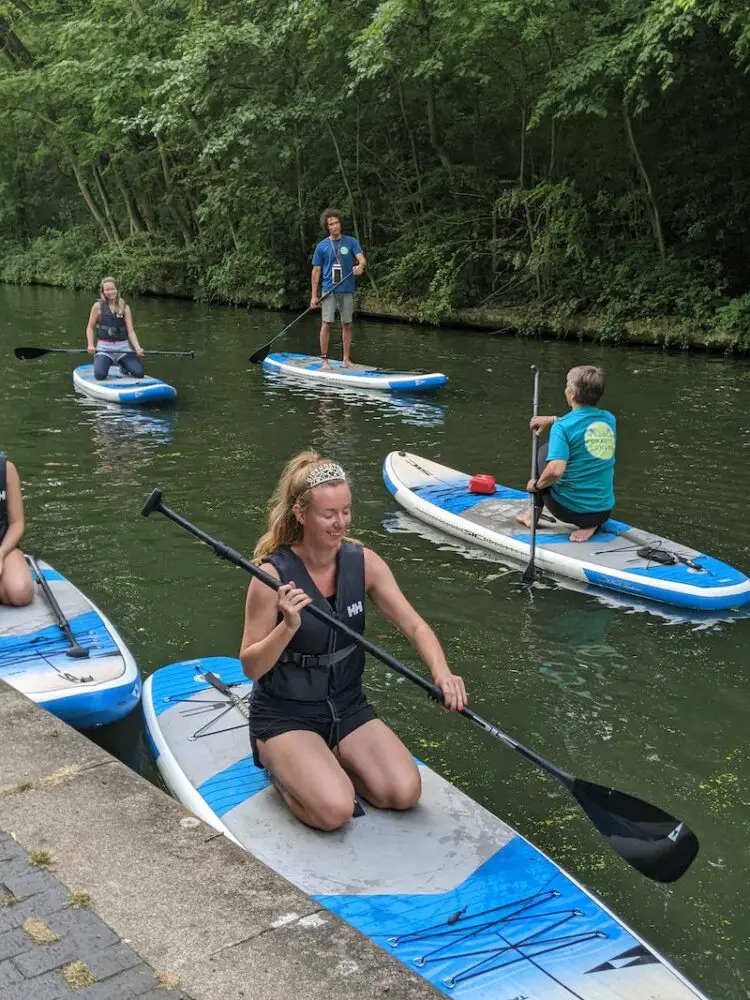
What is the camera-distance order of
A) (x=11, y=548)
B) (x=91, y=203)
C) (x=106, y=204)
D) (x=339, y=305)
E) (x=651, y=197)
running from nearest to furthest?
(x=11, y=548)
(x=339, y=305)
(x=651, y=197)
(x=106, y=204)
(x=91, y=203)

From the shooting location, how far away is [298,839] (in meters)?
3.55

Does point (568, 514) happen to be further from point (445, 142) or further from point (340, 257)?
point (445, 142)

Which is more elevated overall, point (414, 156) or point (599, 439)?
point (414, 156)

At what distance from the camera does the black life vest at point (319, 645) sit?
3.73 metres

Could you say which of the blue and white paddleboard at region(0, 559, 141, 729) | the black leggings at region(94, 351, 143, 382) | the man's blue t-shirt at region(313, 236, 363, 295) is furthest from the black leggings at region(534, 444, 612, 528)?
the man's blue t-shirt at region(313, 236, 363, 295)

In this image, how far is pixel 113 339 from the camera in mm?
12891

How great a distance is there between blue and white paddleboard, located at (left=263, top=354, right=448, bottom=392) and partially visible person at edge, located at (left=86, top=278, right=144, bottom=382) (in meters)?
2.11

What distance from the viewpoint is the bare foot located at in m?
6.95

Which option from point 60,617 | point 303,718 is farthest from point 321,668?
point 60,617

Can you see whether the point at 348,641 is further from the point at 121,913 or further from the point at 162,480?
the point at 162,480

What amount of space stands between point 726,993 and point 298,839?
144cm

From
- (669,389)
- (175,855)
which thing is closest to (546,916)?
(175,855)

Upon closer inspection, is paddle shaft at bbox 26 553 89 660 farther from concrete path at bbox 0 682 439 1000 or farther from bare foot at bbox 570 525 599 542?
bare foot at bbox 570 525 599 542

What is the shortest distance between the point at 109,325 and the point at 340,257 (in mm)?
3085
